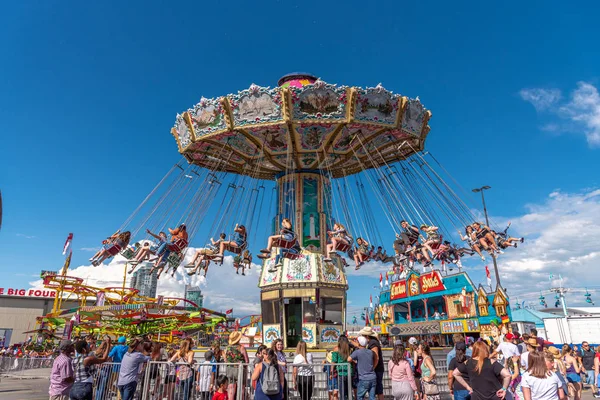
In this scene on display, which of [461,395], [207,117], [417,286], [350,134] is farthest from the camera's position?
[417,286]

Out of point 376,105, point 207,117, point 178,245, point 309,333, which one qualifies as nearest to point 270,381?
point 178,245

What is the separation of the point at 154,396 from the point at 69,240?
1940 centimetres

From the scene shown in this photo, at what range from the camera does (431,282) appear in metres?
33.4

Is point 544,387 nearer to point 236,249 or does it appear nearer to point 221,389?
point 221,389

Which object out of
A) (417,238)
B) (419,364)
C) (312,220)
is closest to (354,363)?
(419,364)

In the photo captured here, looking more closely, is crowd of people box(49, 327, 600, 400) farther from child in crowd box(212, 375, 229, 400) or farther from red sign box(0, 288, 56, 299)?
red sign box(0, 288, 56, 299)

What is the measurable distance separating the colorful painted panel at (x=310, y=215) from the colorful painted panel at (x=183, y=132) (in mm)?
4929

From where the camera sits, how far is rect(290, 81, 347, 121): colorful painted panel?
41.5ft

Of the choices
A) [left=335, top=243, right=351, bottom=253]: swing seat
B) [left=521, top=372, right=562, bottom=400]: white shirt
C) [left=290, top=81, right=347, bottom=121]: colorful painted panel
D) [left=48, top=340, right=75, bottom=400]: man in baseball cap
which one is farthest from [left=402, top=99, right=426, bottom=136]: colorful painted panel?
[left=48, top=340, right=75, bottom=400]: man in baseball cap

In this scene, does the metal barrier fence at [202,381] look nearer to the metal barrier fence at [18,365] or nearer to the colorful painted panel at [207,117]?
the colorful painted panel at [207,117]

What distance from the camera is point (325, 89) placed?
12680 mm

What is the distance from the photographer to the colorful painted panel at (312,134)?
13.9 m

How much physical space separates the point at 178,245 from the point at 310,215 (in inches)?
220

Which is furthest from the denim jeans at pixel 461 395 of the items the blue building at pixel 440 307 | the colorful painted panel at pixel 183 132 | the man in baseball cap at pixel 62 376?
the blue building at pixel 440 307
